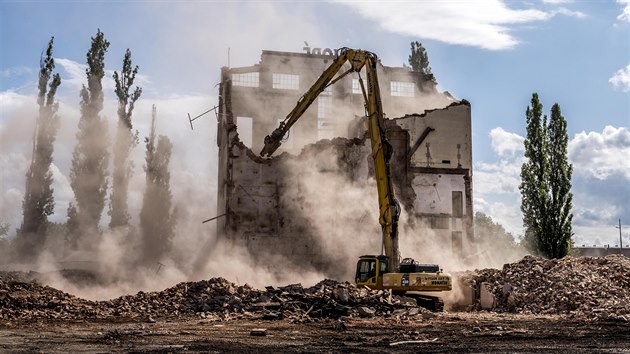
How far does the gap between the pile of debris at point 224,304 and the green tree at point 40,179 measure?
19.3 metres

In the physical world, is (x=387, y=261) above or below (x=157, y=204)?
below

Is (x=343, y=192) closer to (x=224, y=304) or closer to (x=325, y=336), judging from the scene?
(x=224, y=304)

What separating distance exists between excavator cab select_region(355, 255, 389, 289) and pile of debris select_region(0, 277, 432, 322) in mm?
436

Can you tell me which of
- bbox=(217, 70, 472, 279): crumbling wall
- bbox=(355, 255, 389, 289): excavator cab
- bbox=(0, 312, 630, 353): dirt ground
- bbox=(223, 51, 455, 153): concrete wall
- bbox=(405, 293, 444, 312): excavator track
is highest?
bbox=(223, 51, 455, 153): concrete wall

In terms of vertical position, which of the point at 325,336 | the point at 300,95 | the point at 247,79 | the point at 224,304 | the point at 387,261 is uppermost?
the point at 247,79

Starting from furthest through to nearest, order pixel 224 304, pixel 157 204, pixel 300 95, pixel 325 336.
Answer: pixel 157 204 → pixel 300 95 → pixel 224 304 → pixel 325 336

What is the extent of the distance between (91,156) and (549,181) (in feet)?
86.9

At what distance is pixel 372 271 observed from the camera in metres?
18.4

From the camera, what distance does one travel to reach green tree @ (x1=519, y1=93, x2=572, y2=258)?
33.4 meters

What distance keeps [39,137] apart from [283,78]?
14.6 metres

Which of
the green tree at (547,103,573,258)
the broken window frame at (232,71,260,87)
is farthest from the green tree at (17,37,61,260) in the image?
the green tree at (547,103,573,258)

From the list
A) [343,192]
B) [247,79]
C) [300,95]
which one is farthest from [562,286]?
[247,79]

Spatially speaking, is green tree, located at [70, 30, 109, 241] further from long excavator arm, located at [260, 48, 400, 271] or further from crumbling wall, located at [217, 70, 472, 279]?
long excavator arm, located at [260, 48, 400, 271]

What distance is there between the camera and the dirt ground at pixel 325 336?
9.78 metres
